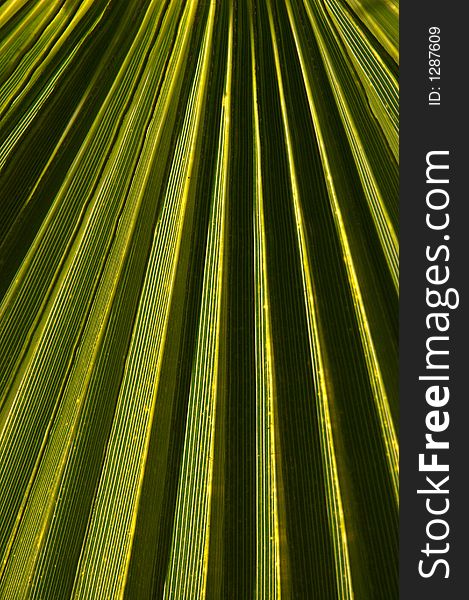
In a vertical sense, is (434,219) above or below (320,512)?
above

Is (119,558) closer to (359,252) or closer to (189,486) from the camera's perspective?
(189,486)

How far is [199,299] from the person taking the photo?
0.54 m

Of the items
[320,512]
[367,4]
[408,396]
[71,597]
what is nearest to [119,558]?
[71,597]

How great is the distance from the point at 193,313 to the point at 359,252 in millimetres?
175

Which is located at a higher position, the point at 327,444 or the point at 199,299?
the point at 199,299

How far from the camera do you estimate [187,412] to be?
54 centimetres

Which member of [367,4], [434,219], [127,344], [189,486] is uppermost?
[367,4]

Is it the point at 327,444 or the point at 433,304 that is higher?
the point at 433,304

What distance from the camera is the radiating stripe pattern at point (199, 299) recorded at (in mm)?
497

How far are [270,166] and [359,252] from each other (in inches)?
5.0

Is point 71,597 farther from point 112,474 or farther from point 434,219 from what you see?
point 434,219

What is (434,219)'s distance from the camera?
544 mm

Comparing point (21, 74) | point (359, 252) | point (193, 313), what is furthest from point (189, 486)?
point (21, 74)

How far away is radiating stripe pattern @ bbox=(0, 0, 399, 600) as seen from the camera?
1.63 feet
